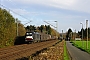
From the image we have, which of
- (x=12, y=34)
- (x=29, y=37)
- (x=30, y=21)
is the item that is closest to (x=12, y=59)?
(x=12, y=34)

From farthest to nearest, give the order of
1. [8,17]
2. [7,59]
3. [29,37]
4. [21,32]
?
1. [21,32]
2. [29,37]
3. [8,17]
4. [7,59]

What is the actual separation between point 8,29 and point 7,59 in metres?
25.5

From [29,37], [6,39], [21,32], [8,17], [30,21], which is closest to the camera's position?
[6,39]

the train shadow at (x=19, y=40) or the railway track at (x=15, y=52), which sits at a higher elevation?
the train shadow at (x=19, y=40)

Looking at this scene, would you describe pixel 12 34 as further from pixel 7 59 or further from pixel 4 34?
pixel 7 59

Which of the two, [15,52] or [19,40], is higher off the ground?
[19,40]

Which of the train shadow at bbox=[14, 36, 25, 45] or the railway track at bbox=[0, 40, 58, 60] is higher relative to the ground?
the train shadow at bbox=[14, 36, 25, 45]

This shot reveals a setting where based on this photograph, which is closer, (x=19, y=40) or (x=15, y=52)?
(x=15, y=52)

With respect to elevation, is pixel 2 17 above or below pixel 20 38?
above

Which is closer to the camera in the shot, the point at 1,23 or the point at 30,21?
the point at 1,23

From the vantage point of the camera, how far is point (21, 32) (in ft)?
276

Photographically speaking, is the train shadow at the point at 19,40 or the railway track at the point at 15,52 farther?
the train shadow at the point at 19,40

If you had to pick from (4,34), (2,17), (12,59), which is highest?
(2,17)

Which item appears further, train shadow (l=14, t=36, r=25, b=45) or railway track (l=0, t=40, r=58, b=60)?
train shadow (l=14, t=36, r=25, b=45)
